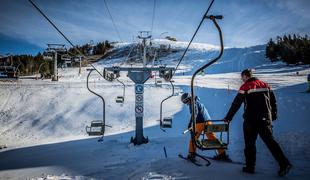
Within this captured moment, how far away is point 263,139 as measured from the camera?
469 cm

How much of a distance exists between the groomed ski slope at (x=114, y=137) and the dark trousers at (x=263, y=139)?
0.33 meters

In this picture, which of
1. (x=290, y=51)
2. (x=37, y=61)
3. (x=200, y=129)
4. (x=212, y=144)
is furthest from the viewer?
(x=37, y=61)

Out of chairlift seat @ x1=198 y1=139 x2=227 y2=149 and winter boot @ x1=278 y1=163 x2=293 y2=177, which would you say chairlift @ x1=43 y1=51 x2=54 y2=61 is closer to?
chairlift seat @ x1=198 y1=139 x2=227 y2=149

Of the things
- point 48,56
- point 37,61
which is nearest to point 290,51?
point 48,56

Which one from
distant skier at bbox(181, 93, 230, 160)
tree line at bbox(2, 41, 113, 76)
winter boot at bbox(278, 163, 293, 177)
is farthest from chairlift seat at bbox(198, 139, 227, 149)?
tree line at bbox(2, 41, 113, 76)

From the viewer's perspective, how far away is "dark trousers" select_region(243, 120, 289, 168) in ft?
14.9

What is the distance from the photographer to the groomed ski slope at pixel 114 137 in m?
5.89

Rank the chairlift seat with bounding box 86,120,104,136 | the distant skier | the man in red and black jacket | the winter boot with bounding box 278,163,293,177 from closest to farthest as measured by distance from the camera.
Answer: the winter boot with bounding box 278,163,293,177 < the man in red and black jacket < the distant skier < the chairlift seat with bounding box 86,120,104,136

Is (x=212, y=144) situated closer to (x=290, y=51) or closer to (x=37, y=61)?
(x=290, y=51)

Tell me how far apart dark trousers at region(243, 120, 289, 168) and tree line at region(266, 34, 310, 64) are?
5017cm

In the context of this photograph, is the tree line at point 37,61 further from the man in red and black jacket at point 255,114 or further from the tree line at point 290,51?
the man in red and black jacket at point 255,114

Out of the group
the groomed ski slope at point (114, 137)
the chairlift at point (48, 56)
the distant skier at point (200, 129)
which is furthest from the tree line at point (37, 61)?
the distant skier at point (200, 129)

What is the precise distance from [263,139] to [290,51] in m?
55.7

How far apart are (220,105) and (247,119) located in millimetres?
14485
